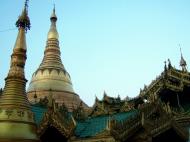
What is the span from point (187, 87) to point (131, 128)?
940cm

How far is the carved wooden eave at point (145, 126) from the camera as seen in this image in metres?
12.9

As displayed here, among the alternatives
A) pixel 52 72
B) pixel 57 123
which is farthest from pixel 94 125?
pixel 52 72

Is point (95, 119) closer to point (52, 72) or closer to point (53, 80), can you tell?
point (53, 80)

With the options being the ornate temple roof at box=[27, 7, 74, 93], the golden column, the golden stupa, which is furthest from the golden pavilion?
the ornate temple roof at box=[27, 7, 74, 93]

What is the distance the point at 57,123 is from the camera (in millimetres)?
15375

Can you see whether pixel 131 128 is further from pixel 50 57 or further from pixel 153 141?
pixel 50 57

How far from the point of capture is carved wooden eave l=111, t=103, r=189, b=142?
42.3ft

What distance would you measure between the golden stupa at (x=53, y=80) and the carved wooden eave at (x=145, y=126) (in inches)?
978

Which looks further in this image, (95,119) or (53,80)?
(53,80)

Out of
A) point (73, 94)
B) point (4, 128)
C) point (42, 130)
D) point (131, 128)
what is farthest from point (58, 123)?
point (73, 94)

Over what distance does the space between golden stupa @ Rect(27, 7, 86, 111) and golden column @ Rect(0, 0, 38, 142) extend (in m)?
21.6

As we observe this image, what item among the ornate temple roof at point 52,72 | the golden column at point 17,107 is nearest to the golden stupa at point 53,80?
the ornate temple roof at point 52,72

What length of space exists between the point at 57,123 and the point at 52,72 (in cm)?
2701

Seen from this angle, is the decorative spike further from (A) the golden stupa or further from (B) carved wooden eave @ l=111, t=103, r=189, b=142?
(A) the golden stupa
